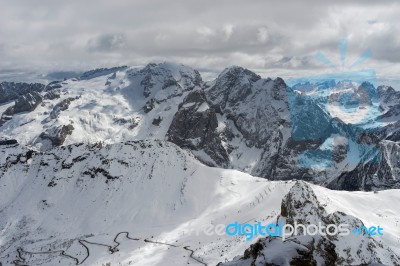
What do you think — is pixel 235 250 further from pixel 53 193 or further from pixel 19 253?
pixel 53 193

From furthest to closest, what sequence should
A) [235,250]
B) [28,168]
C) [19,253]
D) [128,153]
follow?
[28,168]
[128,153]
[19,253]
[235,250]

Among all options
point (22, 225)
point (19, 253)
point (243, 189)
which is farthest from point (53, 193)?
point (243, 189)

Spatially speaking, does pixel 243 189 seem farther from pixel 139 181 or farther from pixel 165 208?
pixel 139 181

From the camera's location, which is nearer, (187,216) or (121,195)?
(187,216)

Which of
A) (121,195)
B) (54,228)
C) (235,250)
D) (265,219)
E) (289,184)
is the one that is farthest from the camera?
(121,195)

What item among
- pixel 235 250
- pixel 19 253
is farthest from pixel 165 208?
pixel 235 250

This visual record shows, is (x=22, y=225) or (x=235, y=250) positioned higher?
(x=235, y=250)
